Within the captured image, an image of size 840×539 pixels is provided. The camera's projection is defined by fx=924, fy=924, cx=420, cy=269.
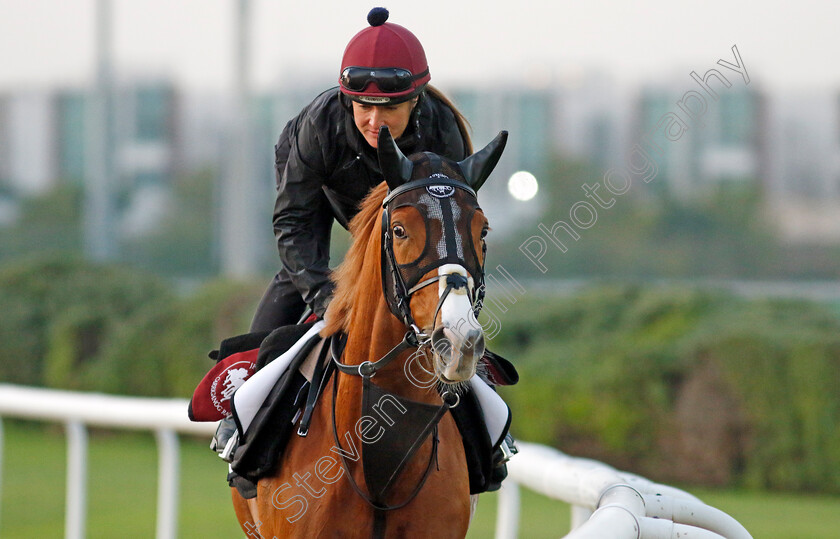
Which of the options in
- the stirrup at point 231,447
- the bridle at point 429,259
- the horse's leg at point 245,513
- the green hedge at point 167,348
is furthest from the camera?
the green hedge at point 167,348

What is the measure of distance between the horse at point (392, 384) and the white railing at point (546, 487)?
394 mm

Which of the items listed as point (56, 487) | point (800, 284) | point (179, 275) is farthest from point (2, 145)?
point (800, 284)

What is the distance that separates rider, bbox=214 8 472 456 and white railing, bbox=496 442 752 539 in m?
0.94

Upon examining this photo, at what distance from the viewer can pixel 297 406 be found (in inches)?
109

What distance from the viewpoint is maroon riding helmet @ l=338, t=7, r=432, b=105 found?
2740mm

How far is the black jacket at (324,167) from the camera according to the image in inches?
117

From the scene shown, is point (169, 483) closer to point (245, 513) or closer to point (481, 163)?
point (245, 513)

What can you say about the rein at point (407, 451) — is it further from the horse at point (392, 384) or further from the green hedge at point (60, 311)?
the green hedge at point (60, 311)

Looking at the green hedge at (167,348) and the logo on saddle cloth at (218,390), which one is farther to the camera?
the green hedge at (167,348)

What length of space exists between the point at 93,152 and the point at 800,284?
832cm

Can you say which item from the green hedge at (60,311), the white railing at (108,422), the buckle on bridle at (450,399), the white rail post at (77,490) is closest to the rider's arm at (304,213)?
the buckle on bridle at (450,399)

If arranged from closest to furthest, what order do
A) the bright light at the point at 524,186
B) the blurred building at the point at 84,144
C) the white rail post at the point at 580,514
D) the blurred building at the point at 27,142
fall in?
the bright light at the point at 524,186
the white rail post at the point at 580,514
the blurred building at the point at 84,144
the blurred building at the point at 27,142

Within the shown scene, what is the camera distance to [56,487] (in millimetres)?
6996

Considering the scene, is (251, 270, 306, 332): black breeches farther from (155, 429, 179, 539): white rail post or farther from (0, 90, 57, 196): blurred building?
(0, 90, 57, 196): blurred building
